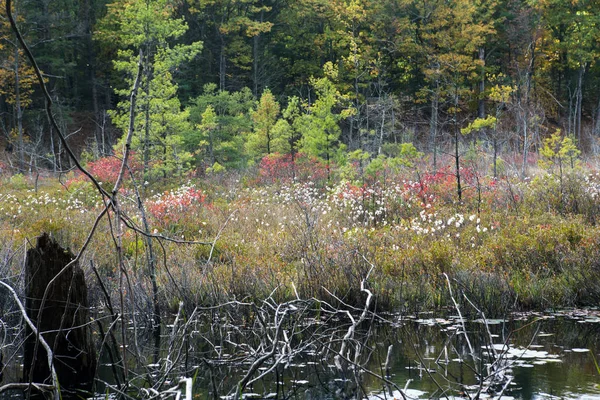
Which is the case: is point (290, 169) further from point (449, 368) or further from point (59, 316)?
point (59, 316)

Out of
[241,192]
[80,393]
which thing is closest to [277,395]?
[80,393]

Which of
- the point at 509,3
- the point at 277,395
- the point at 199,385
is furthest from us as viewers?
the point at 509,3

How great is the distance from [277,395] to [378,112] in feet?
87.3

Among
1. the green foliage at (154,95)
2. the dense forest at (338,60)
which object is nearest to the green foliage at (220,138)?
the dense forest at (338,60)

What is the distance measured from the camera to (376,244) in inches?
381

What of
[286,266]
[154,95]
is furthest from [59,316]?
[154,95]

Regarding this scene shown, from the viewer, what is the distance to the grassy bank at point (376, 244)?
7.78 metres

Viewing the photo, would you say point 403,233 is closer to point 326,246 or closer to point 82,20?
point 326,246

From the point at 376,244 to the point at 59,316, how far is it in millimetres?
5439

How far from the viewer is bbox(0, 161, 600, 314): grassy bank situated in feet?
25.5

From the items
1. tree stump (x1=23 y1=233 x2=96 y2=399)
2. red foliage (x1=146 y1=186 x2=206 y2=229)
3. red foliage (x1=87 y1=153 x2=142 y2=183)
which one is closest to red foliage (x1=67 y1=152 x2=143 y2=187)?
red foliage (x1=87 y1=153 x2=142 y2=183)

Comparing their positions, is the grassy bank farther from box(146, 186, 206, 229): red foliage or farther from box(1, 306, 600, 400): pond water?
box(1, 306, 600, 400): pond water

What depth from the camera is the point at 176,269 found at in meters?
8.59

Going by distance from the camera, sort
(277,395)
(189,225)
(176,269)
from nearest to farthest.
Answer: (277,395), (176,269), (189,225)
